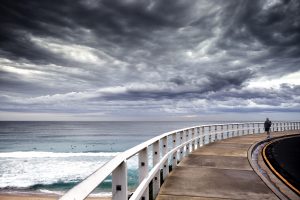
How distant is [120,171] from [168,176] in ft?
15.6

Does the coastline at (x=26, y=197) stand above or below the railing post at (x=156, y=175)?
below

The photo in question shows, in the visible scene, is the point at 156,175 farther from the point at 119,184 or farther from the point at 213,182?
the point at 119,184

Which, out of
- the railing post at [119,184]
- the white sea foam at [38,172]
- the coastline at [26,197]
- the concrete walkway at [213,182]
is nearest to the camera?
the railing post at [119,184]

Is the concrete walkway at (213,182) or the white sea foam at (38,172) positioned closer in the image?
the concrete walkway at (213,182)

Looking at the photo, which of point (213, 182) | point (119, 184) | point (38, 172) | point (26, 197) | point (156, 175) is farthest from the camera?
point (38, 172)

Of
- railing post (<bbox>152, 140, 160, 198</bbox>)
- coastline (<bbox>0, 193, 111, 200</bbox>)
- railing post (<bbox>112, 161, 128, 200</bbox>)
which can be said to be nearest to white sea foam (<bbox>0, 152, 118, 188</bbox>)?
coastline (<bbox>0, 193, 111, 200</bbox>)

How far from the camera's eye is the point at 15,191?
1019 inches

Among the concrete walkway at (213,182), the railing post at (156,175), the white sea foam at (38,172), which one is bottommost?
the white sea foam at (38,172)

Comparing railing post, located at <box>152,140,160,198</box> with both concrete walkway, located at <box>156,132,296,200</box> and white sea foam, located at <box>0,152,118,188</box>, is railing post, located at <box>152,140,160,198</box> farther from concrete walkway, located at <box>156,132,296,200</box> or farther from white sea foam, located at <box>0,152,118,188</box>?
white sea foam, located at <box>0,152,118,188</box>

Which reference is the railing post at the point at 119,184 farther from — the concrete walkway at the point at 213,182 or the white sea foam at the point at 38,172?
the white sea foam at the point at 38,172

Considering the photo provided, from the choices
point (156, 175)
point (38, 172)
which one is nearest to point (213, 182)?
point (156, 175)

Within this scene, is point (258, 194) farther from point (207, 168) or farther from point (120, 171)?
point (120, 171)

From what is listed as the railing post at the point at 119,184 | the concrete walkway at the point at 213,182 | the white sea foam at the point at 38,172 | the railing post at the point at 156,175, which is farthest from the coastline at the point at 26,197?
the railing post at the point at 119,184

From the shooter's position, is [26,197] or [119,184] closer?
[119,184]
